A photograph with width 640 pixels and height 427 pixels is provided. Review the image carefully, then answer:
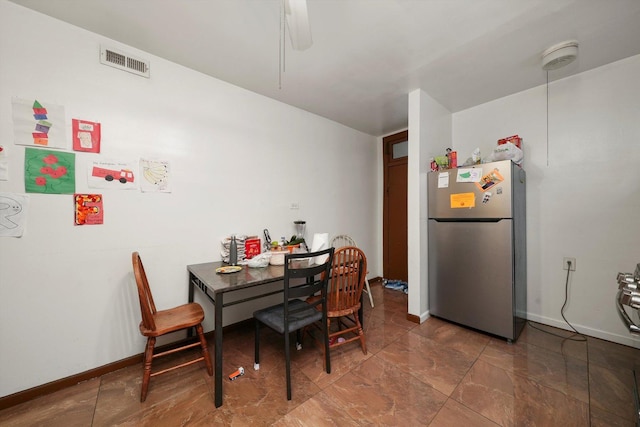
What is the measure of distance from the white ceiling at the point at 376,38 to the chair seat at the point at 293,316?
2044mm

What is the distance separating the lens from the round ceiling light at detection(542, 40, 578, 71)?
1.76m

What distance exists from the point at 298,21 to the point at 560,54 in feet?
7.02

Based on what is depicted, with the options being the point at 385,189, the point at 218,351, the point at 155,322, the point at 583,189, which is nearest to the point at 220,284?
the point at 218,351

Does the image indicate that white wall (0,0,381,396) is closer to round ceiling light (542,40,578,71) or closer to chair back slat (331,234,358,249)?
chair back slat (331,234,358,249)

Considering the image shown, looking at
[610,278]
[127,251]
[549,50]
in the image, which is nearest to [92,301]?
[127,251]

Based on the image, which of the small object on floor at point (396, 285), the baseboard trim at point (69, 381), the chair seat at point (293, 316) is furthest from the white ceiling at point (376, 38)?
the small object on floor at point (396, 285)

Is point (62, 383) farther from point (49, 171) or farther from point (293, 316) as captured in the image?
point (293, 316)

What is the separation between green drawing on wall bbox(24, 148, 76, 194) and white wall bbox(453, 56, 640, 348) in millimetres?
3991

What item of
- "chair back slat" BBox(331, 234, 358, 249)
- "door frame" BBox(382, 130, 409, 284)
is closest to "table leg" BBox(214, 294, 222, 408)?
"chair back slat" BBox(331, 234, 358, 249)

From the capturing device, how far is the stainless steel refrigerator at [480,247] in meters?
2.03

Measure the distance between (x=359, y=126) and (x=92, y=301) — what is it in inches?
137

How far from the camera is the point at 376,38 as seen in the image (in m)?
1.71

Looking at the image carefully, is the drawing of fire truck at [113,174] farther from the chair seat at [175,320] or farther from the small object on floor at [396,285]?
the small object on floor at [396,285]

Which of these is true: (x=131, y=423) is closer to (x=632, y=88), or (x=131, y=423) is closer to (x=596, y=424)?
(x=596, y=424)
